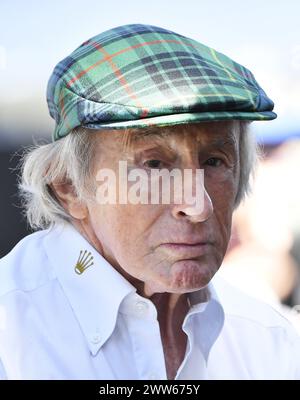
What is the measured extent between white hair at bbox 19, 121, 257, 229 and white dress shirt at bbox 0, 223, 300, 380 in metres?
0.09

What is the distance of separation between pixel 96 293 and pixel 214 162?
1.47ft

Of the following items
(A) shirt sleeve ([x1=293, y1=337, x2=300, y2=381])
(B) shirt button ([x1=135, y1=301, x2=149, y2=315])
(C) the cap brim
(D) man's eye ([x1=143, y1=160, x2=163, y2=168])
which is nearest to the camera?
(C) the cap brim

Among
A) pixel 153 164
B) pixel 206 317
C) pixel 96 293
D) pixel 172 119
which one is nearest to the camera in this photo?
pixel 172 119

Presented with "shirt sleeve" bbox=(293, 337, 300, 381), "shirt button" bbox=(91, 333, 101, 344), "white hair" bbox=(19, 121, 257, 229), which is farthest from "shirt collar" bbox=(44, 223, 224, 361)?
"shirt sleeve" bbox=(293, 337, 300, 381)

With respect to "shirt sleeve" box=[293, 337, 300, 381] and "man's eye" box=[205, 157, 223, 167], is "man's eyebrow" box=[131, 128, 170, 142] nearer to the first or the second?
"man's eye" box=[205, 157, 223, 167]

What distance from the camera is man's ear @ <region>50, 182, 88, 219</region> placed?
1.54 m

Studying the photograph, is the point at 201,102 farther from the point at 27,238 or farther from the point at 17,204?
the point at 17,204

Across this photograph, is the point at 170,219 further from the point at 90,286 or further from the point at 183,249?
the point at 90,286

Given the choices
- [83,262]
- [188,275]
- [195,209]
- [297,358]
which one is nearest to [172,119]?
[195,209]

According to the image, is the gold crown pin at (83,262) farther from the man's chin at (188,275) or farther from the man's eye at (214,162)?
the man's eye at (214,162)

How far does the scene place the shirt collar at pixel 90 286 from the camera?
1.44 metres

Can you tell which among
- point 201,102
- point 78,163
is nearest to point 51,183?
point 78,163

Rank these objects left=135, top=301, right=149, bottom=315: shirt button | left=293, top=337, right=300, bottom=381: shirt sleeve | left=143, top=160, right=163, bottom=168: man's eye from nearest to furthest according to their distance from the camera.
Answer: left=143, top=160, right=163, bottom=168: man's eye < left=135, top=301, right=149, bottom=315: shirt button < left=293, top=337, right=300, bottom=381: shirt sleeve

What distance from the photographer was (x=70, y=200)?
5.09 feet
